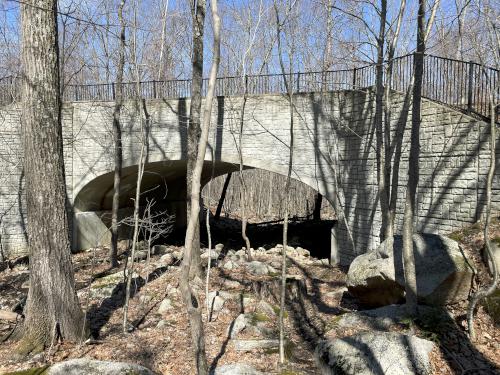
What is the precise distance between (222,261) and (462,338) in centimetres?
633

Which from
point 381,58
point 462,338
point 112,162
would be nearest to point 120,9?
point 112,162

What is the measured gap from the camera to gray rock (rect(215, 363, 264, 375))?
4.80 m

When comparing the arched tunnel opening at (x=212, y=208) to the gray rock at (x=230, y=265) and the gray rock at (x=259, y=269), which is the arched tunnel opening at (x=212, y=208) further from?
the gray rock at (x=259, y=269)

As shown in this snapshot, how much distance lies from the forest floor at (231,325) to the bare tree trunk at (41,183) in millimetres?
392

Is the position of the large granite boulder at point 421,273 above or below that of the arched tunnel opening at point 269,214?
above

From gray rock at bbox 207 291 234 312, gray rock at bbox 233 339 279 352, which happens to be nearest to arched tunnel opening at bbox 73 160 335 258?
gray rock at bbox 207 291 234 312

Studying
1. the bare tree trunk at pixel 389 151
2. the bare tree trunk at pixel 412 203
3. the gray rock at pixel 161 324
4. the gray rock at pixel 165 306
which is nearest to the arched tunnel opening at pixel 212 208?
the gray rock at pixel 165 306

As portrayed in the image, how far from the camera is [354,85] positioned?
947 cm

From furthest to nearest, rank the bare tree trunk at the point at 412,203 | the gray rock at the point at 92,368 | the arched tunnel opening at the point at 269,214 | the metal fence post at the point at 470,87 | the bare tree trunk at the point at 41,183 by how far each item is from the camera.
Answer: the arched tunnel opening at the point at 269,214, the metal fence post at the point at 470,87, the bare tree trunk at the point at 412,203, the bare tree trunk at the point at 41,183, the gray rock at the point at 92,368

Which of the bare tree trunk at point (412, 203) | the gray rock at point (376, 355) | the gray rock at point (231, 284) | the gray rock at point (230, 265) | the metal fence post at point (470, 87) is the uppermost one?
the metal fence post at point (470, 87)

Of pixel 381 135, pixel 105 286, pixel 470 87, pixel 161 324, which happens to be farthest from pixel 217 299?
pixel 470 87

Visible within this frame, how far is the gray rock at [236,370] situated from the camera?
4.80 metres

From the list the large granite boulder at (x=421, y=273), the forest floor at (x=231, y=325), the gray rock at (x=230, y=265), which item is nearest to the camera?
the forest floor at (x=231, y=325)

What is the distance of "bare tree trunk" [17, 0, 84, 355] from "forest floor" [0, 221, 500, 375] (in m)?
0.39
